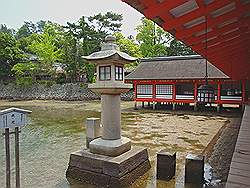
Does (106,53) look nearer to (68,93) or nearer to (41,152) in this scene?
(41,152)

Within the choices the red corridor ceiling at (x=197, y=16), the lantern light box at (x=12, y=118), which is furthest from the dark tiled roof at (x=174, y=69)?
the lantern light box at (x=12, y=118)

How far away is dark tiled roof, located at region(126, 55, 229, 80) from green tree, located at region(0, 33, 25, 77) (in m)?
22.4

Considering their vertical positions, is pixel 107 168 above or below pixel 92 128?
below

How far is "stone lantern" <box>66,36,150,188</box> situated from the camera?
5.96 m

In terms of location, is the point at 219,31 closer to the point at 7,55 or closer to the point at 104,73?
the point at 104,73

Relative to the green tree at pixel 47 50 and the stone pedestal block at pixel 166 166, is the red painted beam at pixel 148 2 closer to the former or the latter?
the stone pedestal block at pixel 166 166

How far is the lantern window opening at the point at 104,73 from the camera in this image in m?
6.31

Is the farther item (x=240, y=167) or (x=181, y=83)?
(x=181, y=83)

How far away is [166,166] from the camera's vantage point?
20.0 feet

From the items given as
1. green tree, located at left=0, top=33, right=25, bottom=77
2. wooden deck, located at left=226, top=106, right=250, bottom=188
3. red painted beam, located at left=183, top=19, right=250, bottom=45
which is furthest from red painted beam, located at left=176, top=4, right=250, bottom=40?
green tree, located at left=0, top=33, right=25, bottom=77

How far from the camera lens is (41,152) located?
28.7 feet

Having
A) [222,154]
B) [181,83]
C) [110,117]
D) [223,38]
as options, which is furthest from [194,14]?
[181,83]

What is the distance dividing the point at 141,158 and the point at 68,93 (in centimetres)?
2774

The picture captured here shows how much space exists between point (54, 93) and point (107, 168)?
29244 mm
